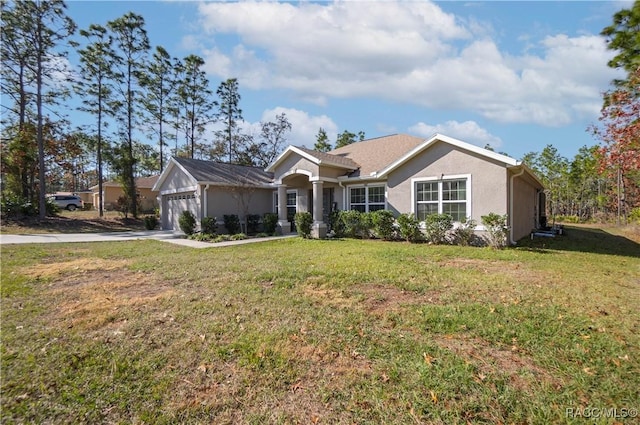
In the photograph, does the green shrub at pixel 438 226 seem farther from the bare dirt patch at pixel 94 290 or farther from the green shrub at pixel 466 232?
the bare dirt patch at pixel 94 290

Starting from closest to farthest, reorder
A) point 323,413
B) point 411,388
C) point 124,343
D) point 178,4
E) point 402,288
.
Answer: point 323,413 < point 411,388 < point 124,343 < point 402,288 < point 178,4

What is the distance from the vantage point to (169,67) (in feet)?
95.8

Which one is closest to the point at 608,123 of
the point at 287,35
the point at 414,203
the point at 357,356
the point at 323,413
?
the point at 414,203

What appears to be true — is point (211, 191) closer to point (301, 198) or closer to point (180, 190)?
point (180, 190)

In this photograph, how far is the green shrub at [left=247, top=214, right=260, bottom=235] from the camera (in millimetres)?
18203

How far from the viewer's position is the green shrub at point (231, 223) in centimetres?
1753

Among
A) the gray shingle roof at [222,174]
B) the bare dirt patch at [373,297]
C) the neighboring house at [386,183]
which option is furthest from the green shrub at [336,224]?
the bare dirt patch at [373,297]

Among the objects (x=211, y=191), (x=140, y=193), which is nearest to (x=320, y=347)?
(x=211, y=191)

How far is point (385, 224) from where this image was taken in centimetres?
1344

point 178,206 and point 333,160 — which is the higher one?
point 333,160

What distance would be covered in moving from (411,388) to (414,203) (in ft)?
36.0

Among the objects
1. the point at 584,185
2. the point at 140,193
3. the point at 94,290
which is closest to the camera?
the point at 94,290

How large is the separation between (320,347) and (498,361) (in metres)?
1.96

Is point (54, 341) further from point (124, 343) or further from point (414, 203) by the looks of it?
point (414, 203)
